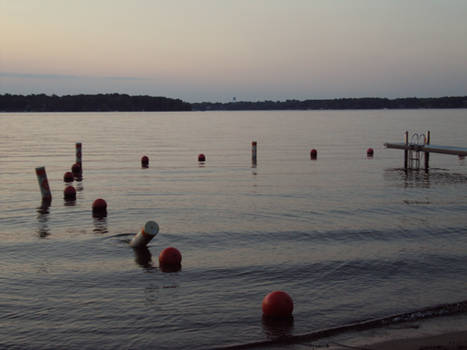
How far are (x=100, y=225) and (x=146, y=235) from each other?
3.74 m

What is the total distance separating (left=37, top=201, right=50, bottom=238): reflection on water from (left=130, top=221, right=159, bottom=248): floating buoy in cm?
298

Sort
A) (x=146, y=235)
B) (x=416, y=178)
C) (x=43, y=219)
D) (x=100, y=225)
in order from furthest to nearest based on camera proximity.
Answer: (x=416, y=178)
(x=43, y=219)
(x=100, y=225)
(x=146, y=235)

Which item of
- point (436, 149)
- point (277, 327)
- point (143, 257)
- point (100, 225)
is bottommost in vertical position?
point (277, 327)

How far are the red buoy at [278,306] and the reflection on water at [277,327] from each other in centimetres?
7

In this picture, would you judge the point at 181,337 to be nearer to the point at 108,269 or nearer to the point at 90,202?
the point at 108,269

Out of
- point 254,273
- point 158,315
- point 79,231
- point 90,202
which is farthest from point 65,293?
point 90,202

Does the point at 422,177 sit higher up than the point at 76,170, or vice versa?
the point at 76,170

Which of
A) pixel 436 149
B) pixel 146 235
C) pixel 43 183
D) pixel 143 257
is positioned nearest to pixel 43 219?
pixel 43 183

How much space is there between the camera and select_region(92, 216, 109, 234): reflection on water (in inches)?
583

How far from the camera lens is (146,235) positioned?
12.3 m

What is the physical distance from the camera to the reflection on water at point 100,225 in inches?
583

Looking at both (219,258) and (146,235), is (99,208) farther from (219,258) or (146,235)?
(219,258)

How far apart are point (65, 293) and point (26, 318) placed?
47.8 inches

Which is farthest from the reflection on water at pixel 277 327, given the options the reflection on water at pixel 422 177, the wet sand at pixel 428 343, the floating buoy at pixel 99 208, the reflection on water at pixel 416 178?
the reflection on water at pixel 416 178
